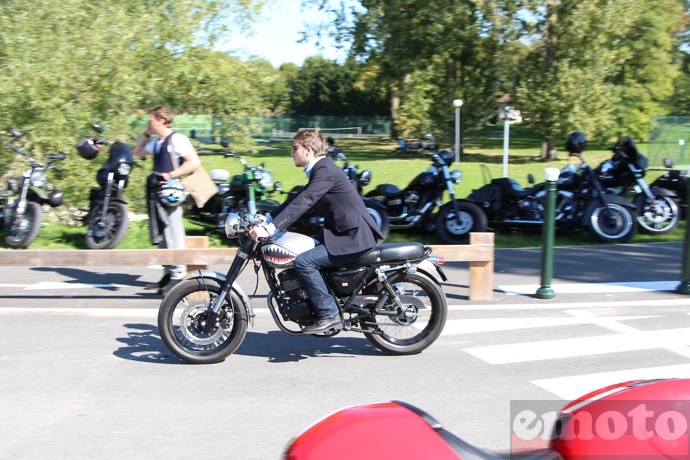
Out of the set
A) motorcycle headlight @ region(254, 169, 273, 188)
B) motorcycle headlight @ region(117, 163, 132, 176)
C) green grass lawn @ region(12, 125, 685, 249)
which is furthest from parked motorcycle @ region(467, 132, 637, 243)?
motorcycle headlight @ region(117, 163, 132, 176)

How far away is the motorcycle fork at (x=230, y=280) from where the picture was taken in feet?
19.9

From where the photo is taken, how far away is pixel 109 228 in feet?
35.0

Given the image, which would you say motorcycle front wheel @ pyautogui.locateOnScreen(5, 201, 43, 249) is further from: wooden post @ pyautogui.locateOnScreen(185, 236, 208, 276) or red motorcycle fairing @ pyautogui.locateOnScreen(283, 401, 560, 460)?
red motorcycle fairing @ pyautogui.locateOnScreen(283, 401, 560, 460)

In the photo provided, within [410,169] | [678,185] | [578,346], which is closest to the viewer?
[578,346]

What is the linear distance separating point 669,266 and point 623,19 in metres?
23.2

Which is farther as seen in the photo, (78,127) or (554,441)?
(78,127)

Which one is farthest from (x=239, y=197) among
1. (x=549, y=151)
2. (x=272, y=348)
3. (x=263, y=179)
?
(x=549, y=151)

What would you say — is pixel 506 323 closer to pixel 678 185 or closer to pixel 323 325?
pixel 323 325

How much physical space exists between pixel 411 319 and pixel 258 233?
1.47 meters

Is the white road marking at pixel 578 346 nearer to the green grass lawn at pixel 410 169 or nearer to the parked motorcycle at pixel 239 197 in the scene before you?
the green grass lawn at pixel 410 169

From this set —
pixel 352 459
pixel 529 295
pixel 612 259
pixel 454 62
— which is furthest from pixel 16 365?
pixel 454 62

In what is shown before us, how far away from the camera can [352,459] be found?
7.95 ft

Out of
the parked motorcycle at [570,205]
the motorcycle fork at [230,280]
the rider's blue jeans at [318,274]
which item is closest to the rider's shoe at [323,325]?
the rider's blue jeans at [318,274]

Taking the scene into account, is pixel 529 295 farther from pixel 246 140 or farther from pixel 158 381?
pixel 246 140
